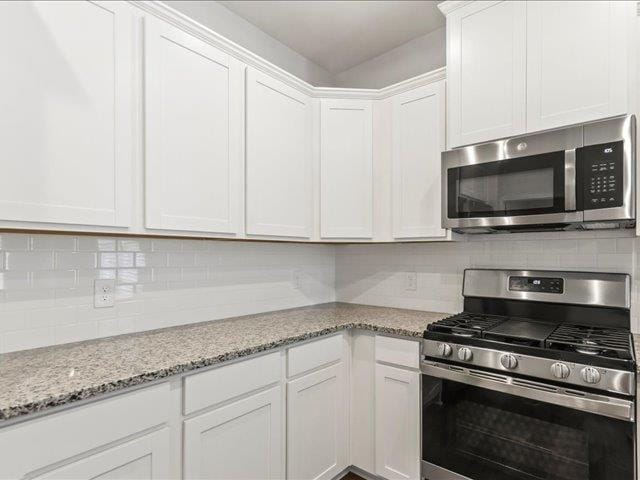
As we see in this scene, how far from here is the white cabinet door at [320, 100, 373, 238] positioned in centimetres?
237

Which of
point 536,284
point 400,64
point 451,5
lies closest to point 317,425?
point 536,284

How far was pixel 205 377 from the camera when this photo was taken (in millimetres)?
1406

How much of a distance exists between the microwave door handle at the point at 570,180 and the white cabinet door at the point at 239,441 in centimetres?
151

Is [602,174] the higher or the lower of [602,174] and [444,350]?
the higher

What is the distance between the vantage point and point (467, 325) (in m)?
1.82

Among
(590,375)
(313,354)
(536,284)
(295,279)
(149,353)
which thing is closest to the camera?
(590,375)

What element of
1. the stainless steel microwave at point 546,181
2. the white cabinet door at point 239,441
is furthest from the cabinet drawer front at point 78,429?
the stainless steel microwave at point 546,181

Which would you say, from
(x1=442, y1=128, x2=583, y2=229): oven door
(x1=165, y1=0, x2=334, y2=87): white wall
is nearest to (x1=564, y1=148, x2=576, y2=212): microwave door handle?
(x1=442, y1=128, x2=583, y2=229): oven door

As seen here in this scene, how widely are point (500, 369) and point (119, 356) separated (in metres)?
1.49

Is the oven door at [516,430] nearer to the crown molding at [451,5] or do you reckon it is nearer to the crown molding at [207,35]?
the crown molding at [207,35]

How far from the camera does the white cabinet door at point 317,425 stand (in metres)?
1.79

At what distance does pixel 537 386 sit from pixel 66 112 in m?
2.01

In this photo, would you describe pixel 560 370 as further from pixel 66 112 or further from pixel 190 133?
pixel 66 112

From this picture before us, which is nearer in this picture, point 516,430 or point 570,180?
point 516,430
